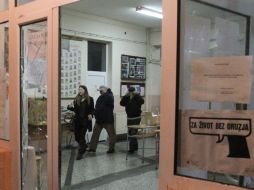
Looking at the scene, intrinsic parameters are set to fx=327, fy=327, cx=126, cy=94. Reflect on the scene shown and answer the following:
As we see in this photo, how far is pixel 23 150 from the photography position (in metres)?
2.55

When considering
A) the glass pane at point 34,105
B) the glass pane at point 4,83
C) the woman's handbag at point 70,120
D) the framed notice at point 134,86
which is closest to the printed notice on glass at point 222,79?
the glass pane at point 34,105

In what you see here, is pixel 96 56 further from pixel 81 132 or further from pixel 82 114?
pixel 81 132

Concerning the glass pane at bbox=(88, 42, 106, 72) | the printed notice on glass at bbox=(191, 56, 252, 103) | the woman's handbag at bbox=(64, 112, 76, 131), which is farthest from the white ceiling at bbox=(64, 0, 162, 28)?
the printed notice on glass at bbox=(191, 56, 252, 103)

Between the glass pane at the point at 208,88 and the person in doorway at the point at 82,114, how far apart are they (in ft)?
16.0

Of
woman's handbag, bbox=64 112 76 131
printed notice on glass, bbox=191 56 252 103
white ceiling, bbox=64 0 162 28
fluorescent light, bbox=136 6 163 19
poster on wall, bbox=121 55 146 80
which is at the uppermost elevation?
white ceiling, bbox=64 0 162 28

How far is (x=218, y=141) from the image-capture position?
1283 millimetres

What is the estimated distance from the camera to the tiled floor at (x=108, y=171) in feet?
14.3

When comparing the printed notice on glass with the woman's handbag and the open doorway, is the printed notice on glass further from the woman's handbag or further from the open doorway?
the woman's handbag

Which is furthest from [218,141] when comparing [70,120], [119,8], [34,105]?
[119,8]

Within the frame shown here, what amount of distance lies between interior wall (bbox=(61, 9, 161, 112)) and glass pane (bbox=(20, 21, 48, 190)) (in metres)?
4.32

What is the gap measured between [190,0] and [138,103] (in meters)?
5.20

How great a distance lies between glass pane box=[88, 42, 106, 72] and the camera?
755cm

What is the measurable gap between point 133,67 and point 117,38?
882 mm

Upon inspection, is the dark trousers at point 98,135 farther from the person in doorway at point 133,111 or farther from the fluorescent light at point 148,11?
the fluorescent light at point 148,11
